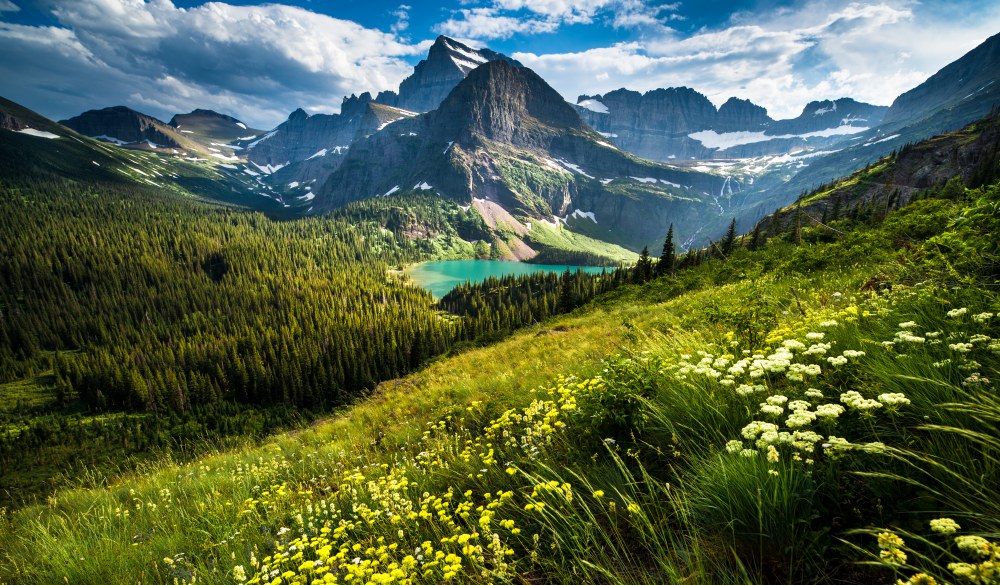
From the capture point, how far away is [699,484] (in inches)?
110

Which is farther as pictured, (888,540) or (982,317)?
(982,317)

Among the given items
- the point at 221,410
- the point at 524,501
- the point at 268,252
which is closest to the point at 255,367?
the point at 221,410

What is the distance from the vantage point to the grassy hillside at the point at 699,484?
2.27 meters

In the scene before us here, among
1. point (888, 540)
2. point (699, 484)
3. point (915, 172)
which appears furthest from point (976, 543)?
point (915, 172)

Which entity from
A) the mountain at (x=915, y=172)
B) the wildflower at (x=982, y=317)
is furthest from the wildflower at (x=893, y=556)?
the mountain at (x=915, y=172)

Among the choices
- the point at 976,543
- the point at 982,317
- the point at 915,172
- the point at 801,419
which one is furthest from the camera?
the point at 915,172

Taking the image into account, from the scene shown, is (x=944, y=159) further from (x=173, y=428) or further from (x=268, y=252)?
(x=268, y=252)

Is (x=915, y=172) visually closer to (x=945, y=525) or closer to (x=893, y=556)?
(x=945, y=525)

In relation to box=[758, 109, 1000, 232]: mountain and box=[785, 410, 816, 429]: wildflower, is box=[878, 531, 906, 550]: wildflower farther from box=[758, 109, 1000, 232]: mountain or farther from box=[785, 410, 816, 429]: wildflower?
box=[758, 109, 1000, 232]: mountain

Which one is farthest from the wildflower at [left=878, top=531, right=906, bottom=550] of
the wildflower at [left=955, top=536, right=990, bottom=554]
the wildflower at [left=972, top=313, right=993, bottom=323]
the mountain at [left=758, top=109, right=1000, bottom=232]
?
the mountain at [left=758, top=109, right=1000, bottom=232]

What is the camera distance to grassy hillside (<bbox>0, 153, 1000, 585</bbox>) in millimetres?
2271

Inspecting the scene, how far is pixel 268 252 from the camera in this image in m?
193

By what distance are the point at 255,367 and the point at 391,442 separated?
9733 cm

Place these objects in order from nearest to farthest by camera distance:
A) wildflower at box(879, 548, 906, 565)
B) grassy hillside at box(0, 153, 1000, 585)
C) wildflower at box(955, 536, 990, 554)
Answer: wildflower at box(955, 536, 990, 554), wildflower at box(879, 548, 906, 565), grassy hillside at box(0, 153, 1000, 585)
